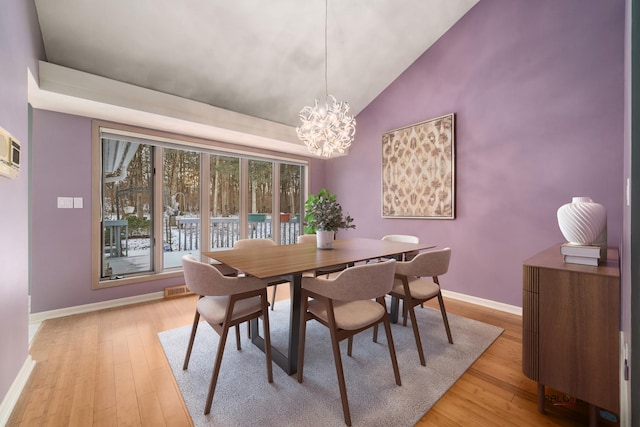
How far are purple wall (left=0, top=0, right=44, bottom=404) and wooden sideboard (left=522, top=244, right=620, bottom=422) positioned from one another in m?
3.01

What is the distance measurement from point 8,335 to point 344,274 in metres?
2.06

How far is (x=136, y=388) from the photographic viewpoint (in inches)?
66.7

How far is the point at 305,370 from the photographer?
188cm

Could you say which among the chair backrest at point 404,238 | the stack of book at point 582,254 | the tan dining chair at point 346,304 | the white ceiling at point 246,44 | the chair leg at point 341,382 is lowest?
the chair leg at point 341,382

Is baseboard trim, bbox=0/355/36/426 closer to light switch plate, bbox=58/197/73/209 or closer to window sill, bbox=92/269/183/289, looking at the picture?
window sill, bbox=92/269/183/289

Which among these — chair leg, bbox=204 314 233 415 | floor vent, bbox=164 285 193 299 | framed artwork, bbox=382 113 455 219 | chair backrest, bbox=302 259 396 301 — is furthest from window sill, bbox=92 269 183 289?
framed artwork, bbox=382 113 455 219

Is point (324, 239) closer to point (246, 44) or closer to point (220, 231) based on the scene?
point (246, 44)

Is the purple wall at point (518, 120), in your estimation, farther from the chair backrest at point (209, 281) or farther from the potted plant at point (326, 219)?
the chair backrest at point (209, 281)

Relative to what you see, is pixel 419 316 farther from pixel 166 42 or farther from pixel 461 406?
pixel 166 42

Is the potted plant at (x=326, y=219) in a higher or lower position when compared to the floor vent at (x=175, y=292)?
higher

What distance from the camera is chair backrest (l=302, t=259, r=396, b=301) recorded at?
1.44 metres

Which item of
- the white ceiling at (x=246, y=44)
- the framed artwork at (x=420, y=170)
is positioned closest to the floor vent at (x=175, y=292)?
the white ceiling at (x=246, y=44)

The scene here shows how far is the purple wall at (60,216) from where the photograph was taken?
2740mm

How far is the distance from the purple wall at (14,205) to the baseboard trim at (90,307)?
118 centimetres
